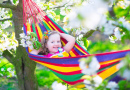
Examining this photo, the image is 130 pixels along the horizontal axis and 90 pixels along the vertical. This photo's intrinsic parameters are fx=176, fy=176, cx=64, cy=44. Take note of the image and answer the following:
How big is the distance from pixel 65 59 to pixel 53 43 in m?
0.68

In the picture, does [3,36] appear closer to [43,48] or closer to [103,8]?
[43,48]

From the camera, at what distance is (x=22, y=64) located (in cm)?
237

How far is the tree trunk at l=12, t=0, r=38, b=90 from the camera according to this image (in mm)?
2260

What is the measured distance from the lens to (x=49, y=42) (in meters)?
2.21

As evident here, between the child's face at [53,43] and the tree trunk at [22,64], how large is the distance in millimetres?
357

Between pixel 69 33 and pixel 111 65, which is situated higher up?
pixel 69 33

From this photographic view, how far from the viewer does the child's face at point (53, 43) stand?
2.19 meters

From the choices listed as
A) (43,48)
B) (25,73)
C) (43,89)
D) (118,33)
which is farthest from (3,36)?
(118,33)

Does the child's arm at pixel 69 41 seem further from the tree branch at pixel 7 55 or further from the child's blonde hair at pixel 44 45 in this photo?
the tree branch at pixel 7 55

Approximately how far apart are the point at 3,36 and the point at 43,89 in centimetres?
123

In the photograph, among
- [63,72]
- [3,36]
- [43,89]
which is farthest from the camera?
[43,89]

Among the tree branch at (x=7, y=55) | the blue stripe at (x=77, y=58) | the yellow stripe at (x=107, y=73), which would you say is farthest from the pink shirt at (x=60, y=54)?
the yellow stripe at (x=107, y=73)

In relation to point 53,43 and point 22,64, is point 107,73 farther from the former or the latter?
point 22,64

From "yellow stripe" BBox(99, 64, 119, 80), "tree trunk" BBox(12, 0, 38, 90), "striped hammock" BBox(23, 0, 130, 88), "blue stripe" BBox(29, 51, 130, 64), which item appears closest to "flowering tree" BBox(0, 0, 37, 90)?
"tree trunk" BBox(12, 0, 38, 90)
